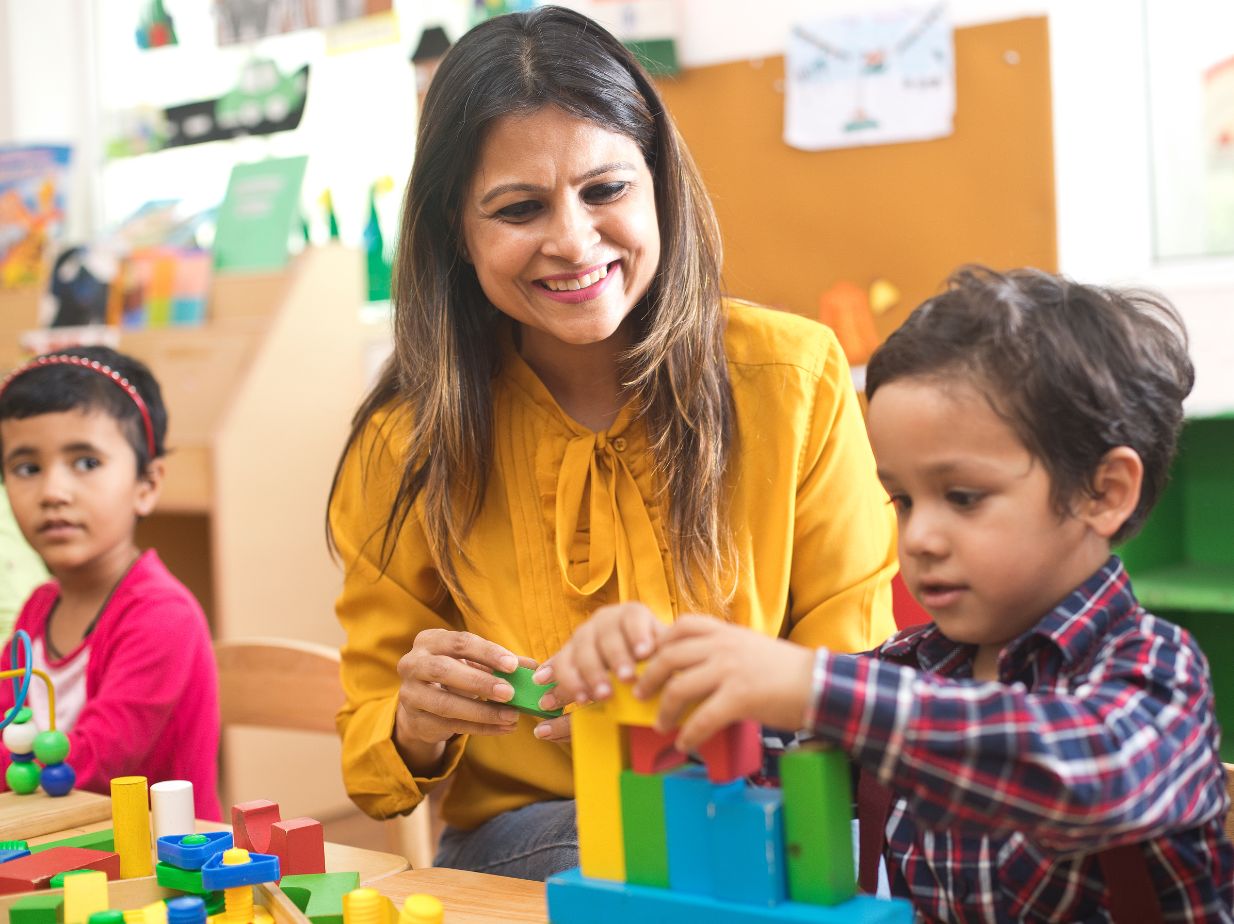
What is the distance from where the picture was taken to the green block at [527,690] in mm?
995

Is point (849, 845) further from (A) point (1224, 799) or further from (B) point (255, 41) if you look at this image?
(B) point (255, 41)

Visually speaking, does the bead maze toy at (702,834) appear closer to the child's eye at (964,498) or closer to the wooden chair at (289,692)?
the child's eye at (964,498)

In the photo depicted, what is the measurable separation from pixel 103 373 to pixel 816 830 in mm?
1291

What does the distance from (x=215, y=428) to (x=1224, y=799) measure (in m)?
2.33

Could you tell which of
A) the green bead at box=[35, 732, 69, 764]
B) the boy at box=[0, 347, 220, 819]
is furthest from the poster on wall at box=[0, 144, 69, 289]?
the green bead at box=[35, 732, 69, 764]

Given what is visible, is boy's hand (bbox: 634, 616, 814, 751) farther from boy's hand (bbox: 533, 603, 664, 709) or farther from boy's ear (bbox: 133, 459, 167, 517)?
boy's ear (bbox: 133, 459, 167, 517)

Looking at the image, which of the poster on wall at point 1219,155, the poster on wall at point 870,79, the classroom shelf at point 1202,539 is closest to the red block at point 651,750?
the classroom shelf at point 1202,539

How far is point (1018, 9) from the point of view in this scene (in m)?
2.31

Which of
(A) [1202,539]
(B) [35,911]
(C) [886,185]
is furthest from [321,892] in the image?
(C) [886,185]

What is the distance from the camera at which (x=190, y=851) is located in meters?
0.90

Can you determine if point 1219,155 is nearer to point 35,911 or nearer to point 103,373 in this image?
point 103,373

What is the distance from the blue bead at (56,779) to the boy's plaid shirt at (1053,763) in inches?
27.7

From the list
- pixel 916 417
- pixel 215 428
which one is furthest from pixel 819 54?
pixel 916 417

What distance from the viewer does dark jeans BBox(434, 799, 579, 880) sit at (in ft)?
3.89
